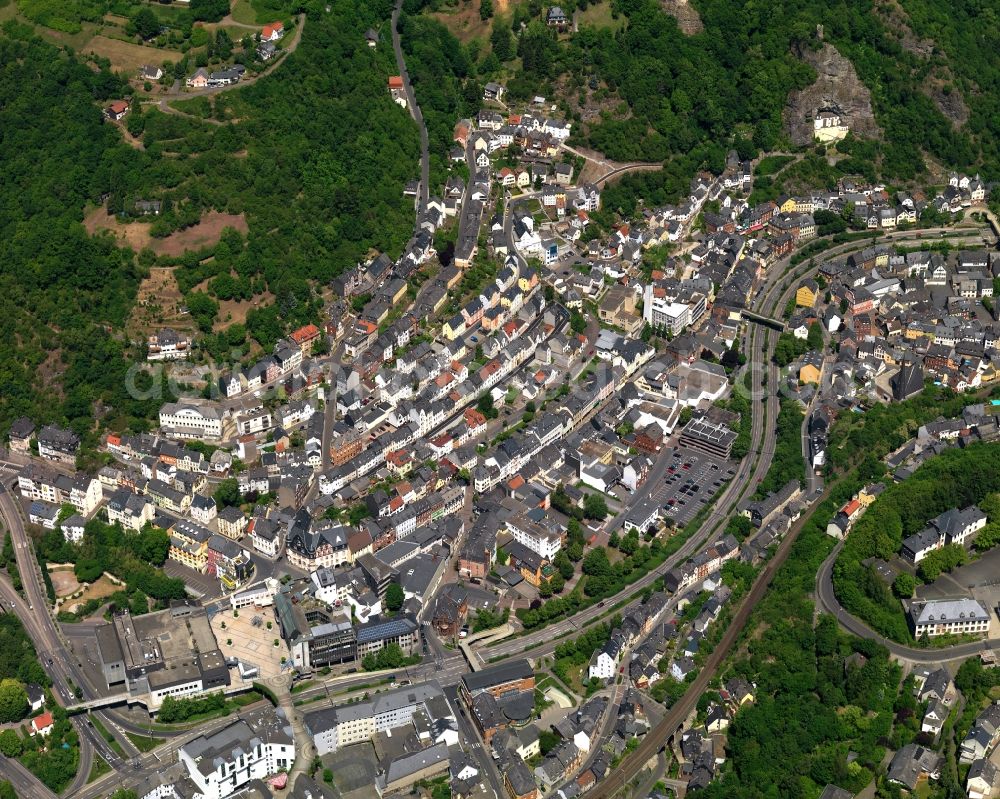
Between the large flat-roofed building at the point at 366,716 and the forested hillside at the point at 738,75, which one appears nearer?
the large flat-roofed building at the point at 366,716

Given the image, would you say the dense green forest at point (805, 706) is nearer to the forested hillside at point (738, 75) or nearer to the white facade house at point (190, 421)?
the white facade house at point (190, 421)

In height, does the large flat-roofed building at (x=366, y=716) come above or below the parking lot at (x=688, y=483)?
below

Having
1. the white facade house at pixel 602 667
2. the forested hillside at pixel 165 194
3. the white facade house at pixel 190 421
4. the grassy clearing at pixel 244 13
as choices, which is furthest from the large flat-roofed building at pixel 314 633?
the grassy clearing at pixel 244 13

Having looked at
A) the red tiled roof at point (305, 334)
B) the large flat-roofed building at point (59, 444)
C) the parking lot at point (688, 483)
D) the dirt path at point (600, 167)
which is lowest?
the parking lot at point (688, 483)

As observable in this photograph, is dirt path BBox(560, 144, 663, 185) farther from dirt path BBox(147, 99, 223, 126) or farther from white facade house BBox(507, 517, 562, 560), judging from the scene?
white facade house BBox(507, 517, 562, 560)

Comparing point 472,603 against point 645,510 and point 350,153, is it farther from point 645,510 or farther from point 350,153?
point 350,153

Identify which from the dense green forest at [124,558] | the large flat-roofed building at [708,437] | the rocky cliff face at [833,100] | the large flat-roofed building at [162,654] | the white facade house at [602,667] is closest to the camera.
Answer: the large flat-roofed building at [162,654]
